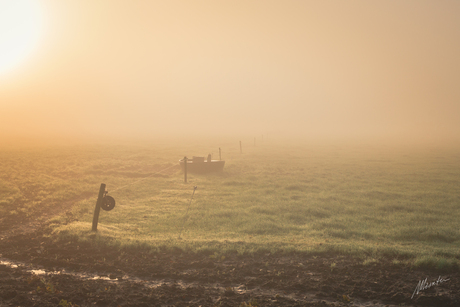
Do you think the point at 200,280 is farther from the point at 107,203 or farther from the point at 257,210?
the point at 257,210

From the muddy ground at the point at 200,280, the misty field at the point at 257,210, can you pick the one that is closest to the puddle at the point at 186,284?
the muddy ground at the point at 200,280

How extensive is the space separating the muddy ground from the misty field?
75 cm

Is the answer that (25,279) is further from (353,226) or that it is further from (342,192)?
(342,192)

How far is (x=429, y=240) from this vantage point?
12820mm

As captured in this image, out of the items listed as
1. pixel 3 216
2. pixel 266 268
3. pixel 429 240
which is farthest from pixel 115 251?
pixel 429 240

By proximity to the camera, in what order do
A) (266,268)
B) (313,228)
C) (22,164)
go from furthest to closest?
(22,164), (313,228), (266,268)

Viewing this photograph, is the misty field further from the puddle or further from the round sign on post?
the puddle

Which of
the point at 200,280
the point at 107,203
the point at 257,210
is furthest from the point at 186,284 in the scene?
the point at 257,210

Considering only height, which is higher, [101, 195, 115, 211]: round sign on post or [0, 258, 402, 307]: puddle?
[101, 195, 115, 211]: round sign on post

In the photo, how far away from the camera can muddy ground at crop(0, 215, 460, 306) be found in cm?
798

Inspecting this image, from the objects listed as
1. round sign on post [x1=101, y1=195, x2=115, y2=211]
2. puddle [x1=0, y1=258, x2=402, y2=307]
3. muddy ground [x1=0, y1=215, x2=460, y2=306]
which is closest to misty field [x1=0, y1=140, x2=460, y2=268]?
muddy ground [x1=0, y1=215, x2=460, y2=306]

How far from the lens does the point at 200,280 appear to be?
30.2 feet

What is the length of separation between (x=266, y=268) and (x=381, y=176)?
22477 mm

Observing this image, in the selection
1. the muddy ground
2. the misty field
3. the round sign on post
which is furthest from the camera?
the round sign on post
